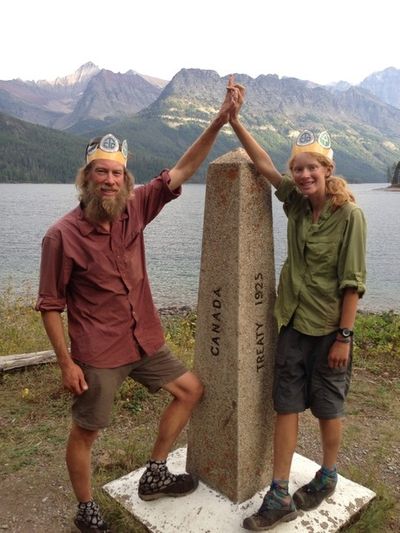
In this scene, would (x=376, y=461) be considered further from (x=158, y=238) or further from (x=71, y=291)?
(x=158, y=238)

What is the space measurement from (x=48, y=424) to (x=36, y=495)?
3.87ft

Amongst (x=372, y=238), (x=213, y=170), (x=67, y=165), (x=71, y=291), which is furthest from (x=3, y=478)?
(x=67, y=165)

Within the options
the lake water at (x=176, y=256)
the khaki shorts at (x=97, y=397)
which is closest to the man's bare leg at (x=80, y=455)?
the khaki shorts at (x=97, y=397)

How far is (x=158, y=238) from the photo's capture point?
34656mm

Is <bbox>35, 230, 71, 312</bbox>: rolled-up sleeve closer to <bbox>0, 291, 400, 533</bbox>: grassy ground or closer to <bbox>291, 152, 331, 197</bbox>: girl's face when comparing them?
<bbox>291, 152, 331, 197</bbox>: girl's face

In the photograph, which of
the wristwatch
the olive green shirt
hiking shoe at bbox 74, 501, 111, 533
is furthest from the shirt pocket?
hiking shoe at bbox 74, 501, 111, 533

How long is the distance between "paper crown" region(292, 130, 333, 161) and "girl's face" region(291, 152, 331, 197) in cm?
5

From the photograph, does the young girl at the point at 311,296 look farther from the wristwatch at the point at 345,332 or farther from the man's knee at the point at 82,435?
the man's knee at the point at 82,435

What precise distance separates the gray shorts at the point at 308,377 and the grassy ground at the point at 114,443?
1.11 metres

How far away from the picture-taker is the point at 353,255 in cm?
309

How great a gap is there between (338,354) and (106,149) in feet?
6.95

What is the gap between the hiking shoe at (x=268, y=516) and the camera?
3385 mm

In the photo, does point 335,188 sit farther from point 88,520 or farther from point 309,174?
point 88,520

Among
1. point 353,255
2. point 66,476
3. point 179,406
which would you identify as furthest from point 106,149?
point 66,476
